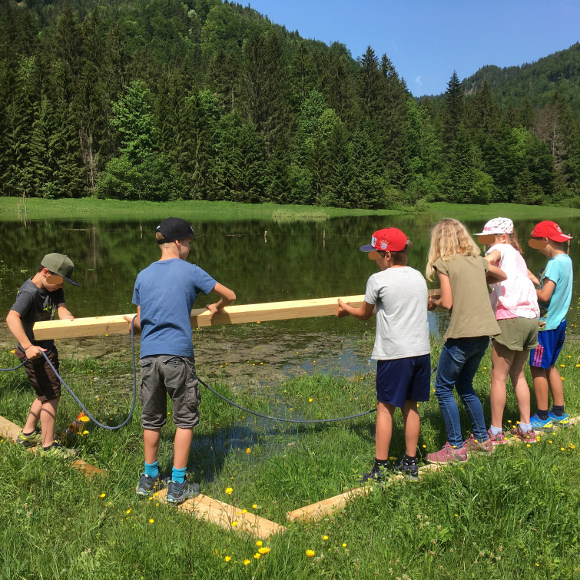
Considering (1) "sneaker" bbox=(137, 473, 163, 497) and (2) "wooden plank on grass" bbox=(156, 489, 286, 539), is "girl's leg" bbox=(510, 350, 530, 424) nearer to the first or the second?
(2) "wooden plank on grass" bbox=(156, 489, 286, 539)

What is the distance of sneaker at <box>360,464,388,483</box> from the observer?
14.1 feet

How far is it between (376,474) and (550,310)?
8.82ft

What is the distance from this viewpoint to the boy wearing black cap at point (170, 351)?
4.38m

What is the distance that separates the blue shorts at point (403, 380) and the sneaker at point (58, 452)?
103 inches

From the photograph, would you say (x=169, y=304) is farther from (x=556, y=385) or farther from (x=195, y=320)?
(x=556, y=385)

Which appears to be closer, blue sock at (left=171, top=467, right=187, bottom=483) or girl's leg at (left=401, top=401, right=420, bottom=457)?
blue sock at (left=171, top=467, right=187, bottom=483)

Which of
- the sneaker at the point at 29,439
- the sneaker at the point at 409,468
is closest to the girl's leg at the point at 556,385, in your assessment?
the sneaker at the point at 409,468

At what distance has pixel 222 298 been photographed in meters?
4.62

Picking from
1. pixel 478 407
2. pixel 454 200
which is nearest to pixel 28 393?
pixel 478 407

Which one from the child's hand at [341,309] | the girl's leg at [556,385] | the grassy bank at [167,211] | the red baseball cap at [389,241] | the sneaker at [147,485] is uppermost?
the grassy bank at [167,211]

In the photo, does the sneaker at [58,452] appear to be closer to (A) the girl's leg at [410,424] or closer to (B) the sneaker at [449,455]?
(A) the girl's leg at [410,424]

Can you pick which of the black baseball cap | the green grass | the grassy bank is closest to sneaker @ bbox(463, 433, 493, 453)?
the green grass

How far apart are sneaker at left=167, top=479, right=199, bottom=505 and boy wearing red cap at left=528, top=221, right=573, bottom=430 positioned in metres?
3.39

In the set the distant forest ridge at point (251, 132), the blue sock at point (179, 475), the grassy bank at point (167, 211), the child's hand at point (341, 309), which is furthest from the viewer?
the distant forest ridge at point (251, 132)
